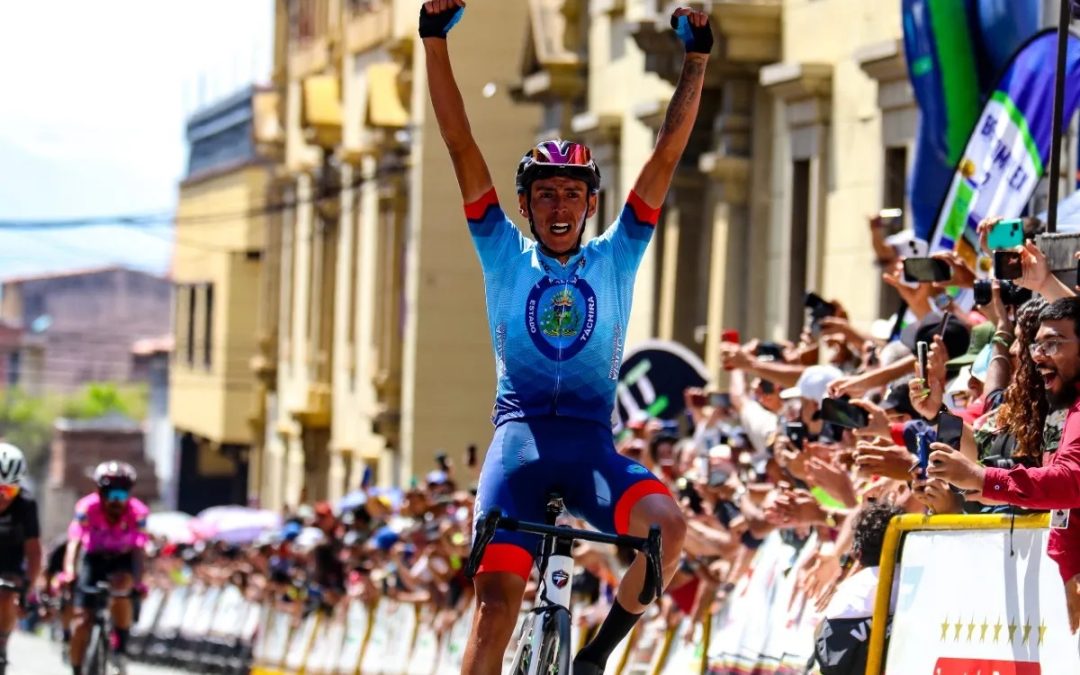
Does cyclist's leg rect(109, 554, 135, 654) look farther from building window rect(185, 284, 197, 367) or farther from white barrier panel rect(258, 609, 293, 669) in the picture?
building window rect(185, 284, 197, 367)

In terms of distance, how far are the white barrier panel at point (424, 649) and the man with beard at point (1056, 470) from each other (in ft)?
44.0

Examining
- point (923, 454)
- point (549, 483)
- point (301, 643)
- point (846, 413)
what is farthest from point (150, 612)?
point (549, 483)

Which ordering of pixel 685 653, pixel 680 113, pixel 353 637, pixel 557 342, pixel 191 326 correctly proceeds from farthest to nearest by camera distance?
pixel 191 326, pixel 353 637, pixel 685 653, pixel 680 113, pixel 557 342

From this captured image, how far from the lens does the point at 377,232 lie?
43.2 metres

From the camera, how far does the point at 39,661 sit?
33.7m

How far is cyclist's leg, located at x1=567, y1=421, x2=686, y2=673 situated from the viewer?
8.84 meters

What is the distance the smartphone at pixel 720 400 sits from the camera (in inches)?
675

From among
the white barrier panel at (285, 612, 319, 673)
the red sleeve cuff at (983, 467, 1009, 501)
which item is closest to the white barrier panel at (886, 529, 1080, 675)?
the red sleeve cuff at (983, 467, 1009, 501)

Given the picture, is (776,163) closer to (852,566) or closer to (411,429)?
(852,566)

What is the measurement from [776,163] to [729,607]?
1075 cm

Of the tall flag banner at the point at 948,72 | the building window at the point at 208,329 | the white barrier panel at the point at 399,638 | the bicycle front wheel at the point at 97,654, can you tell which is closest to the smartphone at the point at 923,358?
the tall flag banner at the point at 948,72

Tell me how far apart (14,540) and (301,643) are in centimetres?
1040

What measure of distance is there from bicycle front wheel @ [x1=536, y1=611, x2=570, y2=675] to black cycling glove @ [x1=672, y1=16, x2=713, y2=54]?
223cm

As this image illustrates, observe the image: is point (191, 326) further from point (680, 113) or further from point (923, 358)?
point (680, 113)
